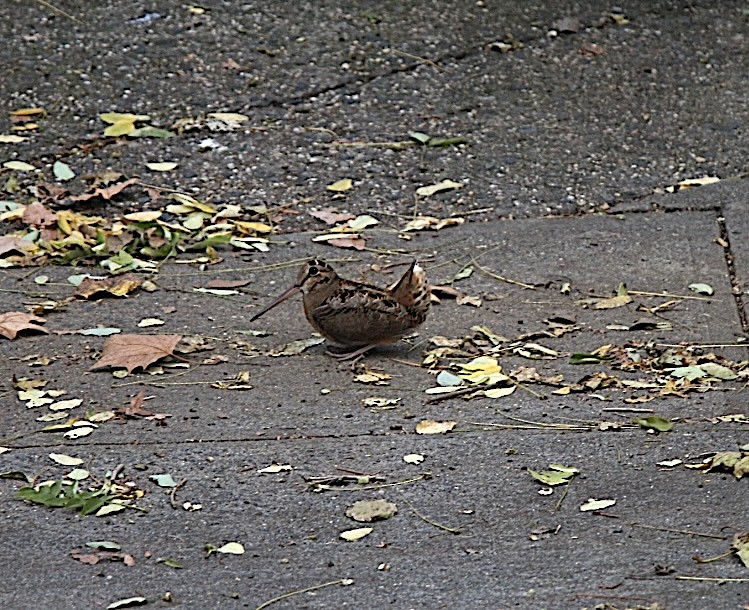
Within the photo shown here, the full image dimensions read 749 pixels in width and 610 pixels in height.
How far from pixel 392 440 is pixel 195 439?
0.71 m

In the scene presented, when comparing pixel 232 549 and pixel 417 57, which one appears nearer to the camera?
pixel 232 549

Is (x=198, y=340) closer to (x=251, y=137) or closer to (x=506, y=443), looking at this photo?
(x=506, y=443)

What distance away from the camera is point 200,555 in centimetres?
399

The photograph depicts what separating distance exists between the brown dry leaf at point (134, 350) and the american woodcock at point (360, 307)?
2.03 feet

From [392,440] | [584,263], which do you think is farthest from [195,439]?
[584,263]

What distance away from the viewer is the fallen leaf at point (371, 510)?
13.8ft

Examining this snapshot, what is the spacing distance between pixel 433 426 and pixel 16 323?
2.12 m

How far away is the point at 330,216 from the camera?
729cm

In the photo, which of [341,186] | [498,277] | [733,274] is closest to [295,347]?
[498,277]

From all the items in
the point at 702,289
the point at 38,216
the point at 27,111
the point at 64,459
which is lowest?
the point at 702,289

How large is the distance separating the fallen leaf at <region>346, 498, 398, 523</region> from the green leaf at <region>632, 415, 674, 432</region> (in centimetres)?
110

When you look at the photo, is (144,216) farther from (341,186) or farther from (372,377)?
(372,377)

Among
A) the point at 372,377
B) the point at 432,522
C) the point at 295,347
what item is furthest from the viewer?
the point at 295,347

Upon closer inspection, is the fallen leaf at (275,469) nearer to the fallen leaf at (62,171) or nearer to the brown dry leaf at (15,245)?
the brown dry leaf at (15,245)
